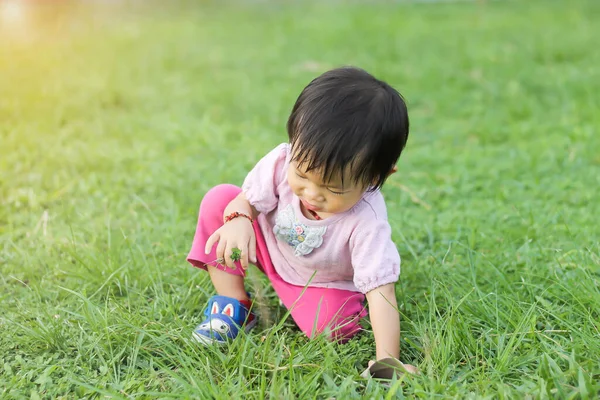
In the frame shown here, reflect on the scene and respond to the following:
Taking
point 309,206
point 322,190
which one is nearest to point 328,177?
point 322,190

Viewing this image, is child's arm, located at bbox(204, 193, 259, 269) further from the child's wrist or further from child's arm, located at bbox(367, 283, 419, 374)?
child's arm, located at bbox(367, 283, 419, 374)

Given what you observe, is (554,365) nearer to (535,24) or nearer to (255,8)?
(535,24)

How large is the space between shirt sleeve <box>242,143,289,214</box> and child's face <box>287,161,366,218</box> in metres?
0.20

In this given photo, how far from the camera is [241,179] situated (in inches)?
136

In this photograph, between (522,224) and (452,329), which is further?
(522,224)

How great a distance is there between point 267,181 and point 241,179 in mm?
1178

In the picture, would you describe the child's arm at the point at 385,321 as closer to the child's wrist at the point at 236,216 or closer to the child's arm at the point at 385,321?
the child's arm at the point at 385,321

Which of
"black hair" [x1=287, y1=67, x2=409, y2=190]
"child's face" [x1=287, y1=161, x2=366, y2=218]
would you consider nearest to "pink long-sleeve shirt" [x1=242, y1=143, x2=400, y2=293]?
"child's face" [x1=287, y1=161, x2=366, y2=218]

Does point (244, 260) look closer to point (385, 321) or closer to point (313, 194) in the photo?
point (313, 194)

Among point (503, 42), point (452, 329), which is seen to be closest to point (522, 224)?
point (452, 329)

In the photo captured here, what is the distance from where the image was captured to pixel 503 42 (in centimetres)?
638

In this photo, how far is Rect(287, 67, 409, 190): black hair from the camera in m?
1.91

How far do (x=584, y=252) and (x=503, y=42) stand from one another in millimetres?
4249

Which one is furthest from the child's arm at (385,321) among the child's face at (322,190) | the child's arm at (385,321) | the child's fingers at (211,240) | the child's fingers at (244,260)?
the child's fingers at (211,240)
